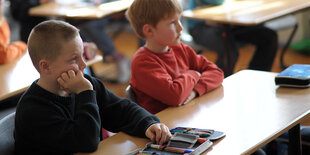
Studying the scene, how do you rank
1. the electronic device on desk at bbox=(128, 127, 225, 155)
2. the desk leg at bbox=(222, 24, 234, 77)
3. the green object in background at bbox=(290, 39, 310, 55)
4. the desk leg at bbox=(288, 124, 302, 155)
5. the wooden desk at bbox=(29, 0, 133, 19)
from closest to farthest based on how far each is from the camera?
the electronic device on desk at bbox=(128, 127, 225, 155), the desk leg at bbox=(288, 124, 302, 155), the desk leg at bbox=(222, 24, 234, 77), the wooden desk at bbox=(29, 0, 133, 19), the green object in background at bbox=(290, 39, 310, 55)

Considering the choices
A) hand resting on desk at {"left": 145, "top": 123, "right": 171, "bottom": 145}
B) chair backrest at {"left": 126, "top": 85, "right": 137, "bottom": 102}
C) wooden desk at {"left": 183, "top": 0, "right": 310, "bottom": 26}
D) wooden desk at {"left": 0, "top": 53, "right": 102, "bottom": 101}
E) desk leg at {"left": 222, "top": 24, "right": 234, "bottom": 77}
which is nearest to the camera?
hand resting on desk at {"left": 145, "top": 123, "right": 171, "bottom": 145}

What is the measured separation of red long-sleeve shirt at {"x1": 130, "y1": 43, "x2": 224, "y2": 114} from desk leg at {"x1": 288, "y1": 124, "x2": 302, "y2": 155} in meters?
0.43

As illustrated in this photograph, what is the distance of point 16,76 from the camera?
2.44 meters

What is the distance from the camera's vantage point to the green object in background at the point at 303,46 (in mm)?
4625

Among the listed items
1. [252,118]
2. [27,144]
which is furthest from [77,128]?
[252,118]

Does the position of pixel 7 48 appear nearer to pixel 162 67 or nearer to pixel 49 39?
pixel 162 67

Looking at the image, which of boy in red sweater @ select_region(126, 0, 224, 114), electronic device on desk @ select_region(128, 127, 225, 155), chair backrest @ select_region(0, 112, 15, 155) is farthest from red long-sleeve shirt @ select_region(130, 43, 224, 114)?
chair backrest @ select_region(0, 112, 15, 155)

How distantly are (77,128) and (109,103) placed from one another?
11.4 inches

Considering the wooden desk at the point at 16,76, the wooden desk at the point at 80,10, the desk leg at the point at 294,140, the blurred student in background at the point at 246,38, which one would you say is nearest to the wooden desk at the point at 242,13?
the blurred student in background at the point at 246,38

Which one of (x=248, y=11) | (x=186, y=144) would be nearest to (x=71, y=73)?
(x=186, y=144)

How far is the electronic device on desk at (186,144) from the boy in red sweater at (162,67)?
407mm

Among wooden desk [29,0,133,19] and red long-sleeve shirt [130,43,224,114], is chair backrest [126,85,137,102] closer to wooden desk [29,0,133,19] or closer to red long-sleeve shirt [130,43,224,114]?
red long-sleeve shirt [130,43,224,114]

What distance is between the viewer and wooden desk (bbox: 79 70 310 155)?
140 centimetres

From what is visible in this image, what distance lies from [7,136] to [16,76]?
1.02 m
